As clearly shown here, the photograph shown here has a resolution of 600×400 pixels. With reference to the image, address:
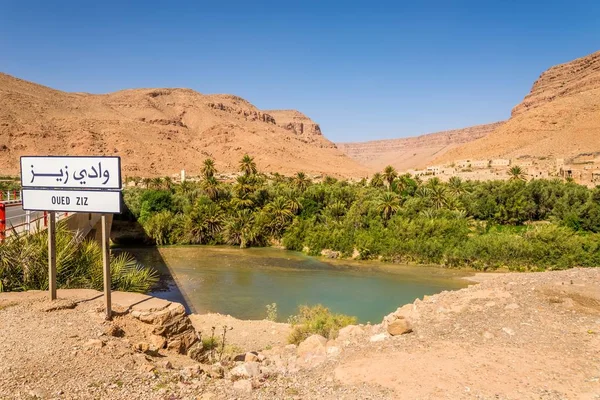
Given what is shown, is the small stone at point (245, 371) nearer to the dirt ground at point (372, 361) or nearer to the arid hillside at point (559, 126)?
the dirt ground at point (372, 361)

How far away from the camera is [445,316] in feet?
31.7

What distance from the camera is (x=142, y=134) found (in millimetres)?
122812

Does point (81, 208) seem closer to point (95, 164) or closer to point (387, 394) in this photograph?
point (95, 164)

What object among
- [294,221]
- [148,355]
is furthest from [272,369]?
[294,221]

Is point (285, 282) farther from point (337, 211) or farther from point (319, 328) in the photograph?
point (337, 211)

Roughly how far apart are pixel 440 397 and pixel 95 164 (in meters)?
6.81

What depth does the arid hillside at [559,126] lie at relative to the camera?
92.0 meters

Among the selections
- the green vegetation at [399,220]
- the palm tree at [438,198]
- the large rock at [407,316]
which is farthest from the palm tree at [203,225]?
the large rock at [407,316]

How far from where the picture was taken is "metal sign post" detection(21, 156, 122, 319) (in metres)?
8.00

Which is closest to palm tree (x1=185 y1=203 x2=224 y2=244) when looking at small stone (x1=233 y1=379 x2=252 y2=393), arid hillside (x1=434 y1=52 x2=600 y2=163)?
small stone (x1=233 y1=379 x2=252 y2=393)

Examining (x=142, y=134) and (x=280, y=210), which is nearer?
(x=280, y=210)

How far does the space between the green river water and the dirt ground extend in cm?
1241

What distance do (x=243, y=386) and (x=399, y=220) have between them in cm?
3639

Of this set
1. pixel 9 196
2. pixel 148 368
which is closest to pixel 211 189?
pixel 9 196
